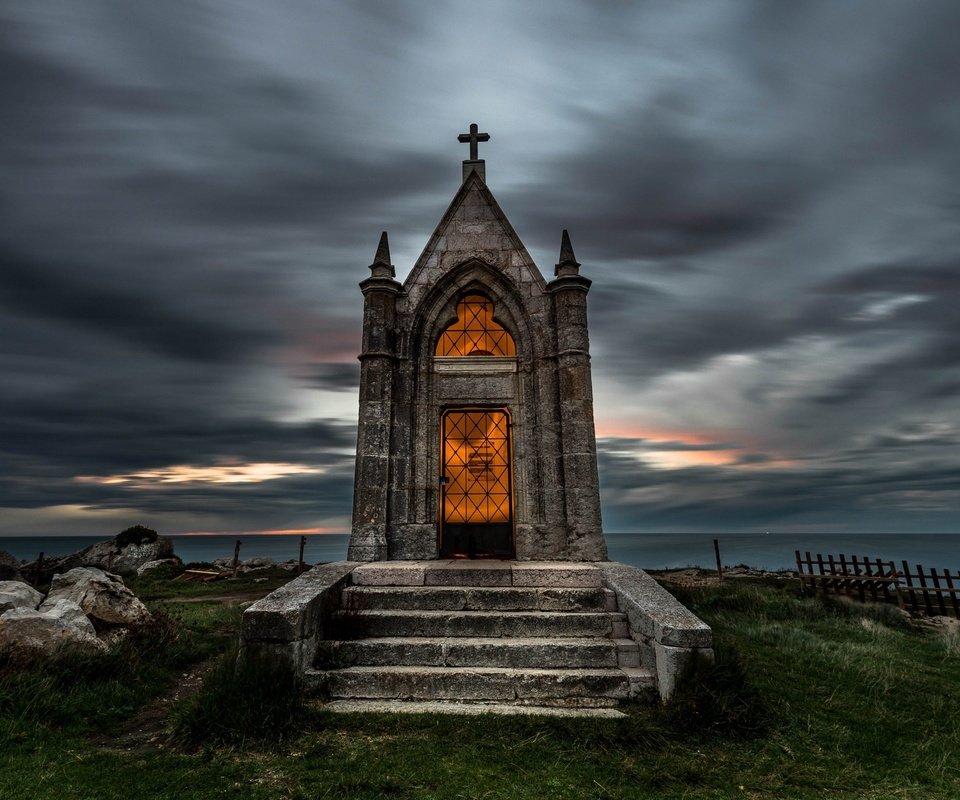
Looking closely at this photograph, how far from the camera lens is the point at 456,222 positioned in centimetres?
1013

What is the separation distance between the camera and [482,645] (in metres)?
5.75

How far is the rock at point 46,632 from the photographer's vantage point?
5.49 metres

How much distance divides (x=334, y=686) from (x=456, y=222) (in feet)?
26.9

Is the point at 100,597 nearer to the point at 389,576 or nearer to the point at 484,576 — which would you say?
the point at 389,576

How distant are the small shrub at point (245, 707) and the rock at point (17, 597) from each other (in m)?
3.23

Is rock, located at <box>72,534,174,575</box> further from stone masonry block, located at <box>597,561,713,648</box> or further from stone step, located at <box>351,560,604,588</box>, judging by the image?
stone masonry block, located at <box>597,561,713,648</box>

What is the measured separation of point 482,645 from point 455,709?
0.83m

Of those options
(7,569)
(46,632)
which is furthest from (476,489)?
(7,569)

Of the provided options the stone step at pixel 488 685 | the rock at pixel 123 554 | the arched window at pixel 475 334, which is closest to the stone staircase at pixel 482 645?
the stone step at pixel 488 685

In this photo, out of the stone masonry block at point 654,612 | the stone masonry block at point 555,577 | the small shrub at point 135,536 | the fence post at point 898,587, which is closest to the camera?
the stone masonry block at point 654,612

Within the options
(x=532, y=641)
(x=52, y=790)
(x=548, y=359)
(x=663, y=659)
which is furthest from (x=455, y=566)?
(x=52, y=790)

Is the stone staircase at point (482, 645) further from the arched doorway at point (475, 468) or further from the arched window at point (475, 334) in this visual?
the arched window at point (475, 334)

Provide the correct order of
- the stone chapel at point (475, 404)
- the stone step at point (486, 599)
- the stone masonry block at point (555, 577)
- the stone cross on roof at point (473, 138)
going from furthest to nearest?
the stone cross on roof at point (473, 138) < the stone chapel at point (475, 404) < the stone masonry block at point (555, 577) < the stone step at point (486, 599)

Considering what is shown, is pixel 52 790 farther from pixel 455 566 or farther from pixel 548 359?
pixel 548 359
